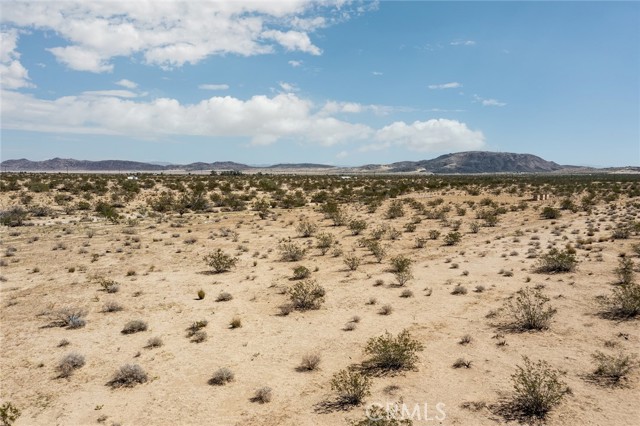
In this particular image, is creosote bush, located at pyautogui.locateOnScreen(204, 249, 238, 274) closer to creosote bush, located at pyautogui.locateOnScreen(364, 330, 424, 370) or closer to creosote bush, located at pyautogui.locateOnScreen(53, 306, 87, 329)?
creosote bush, located at pyautogui.locateOnScreen(53, 306, 87, 329)

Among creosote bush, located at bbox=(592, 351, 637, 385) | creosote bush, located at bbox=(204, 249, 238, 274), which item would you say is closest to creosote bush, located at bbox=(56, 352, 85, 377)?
creosote bush, located at bbox=(204, 249, 238, 274)

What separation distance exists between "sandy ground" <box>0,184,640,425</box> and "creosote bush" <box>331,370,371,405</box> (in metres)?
0.22

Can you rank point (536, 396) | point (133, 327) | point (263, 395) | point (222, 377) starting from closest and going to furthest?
point (536, 396) < point (263, 395) < point (222, 377) < point (133, 327)

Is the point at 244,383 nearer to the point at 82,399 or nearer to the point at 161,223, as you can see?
the point at 82,399

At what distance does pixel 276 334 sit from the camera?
12344mm

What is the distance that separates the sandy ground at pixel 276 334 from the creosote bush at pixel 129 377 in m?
0.23

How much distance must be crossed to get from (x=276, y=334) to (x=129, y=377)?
4.15 meters

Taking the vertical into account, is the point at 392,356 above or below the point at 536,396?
below

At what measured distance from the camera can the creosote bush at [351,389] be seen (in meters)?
8.66

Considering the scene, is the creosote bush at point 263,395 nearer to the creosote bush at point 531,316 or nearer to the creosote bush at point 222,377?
the creosote bush at point 222,377

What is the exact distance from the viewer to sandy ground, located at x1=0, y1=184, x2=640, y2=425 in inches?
338

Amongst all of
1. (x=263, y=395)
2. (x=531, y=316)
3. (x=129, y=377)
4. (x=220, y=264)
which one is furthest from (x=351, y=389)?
(x=220, y=264)

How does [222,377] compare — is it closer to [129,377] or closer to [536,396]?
[129,377]

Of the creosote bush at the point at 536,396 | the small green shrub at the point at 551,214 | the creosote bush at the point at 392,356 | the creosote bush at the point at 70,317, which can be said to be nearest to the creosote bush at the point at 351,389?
the creosote bush at the point at 392,356
